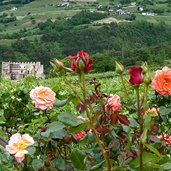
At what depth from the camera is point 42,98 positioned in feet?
6.31

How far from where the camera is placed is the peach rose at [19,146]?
1661mm

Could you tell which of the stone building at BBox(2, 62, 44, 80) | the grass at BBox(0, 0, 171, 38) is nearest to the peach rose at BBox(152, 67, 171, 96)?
the stone building at BBox(2, 62, 44, 80)

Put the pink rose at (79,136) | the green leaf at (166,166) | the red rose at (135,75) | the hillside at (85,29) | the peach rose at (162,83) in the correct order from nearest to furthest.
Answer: the green leaf at (166,166)
the red rose at (135,75)
the peach rose at (162,83)
the pink rose at (79,136)
the hillside at (85,29)

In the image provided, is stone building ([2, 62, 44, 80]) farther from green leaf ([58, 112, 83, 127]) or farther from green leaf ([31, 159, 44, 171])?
green leaf ([58, 112, 83, 127])

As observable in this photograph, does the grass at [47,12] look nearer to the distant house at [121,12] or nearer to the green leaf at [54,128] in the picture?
the distant house at [121,12]

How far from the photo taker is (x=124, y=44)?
190 feet

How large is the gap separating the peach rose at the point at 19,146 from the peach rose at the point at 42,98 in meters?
0.23

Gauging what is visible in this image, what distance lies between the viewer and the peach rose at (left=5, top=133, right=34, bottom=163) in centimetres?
166

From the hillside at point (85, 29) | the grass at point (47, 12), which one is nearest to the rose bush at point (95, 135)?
the hillside at point (85, 29)

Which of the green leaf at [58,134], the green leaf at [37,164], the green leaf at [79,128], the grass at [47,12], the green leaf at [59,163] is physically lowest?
the grass at [47,12]

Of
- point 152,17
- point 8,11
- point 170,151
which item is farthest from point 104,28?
point 170,151

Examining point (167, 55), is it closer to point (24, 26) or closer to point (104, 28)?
point (104, 28)

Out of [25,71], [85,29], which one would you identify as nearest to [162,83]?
[25,71]

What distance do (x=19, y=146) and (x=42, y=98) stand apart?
0.93 feet
